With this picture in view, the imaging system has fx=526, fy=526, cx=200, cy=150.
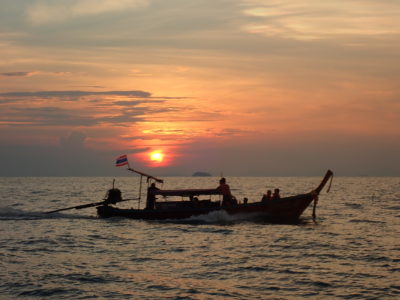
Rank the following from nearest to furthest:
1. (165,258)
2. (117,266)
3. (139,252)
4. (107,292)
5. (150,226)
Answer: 1. (107,292)
2. (117,266)
3. (165,258)
4. (139,252)
5. (150,226)

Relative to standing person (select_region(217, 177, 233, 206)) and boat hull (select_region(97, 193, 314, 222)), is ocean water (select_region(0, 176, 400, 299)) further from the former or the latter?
standing person (select_region(217, 177, 233, 206))

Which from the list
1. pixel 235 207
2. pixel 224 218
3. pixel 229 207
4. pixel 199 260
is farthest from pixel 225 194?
pixel 199 260

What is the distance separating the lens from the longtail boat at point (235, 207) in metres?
39.9

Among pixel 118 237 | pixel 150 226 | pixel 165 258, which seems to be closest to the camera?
pixel 165 258

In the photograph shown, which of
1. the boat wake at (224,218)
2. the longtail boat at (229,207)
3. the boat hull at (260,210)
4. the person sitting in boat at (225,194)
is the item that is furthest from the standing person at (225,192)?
the boat wake at (224,218)

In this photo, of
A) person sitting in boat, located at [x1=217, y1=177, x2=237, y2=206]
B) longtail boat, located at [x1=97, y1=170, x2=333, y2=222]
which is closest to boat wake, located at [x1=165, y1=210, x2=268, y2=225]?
longtail boat, located at [x1=97, y1=170, x2=333, y2=222]

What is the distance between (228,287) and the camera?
20000mm

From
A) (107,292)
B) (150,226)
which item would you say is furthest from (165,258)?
(150,226)

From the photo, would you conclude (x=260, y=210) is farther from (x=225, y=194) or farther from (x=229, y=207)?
(x=225, y=194)

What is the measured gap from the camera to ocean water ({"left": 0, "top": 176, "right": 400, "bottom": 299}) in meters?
19.4

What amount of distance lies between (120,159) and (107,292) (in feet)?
75.4

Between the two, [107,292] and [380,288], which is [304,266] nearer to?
[380,288]

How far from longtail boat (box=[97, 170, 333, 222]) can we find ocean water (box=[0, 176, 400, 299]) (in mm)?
702

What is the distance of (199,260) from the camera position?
25.8m
